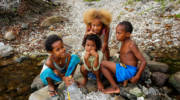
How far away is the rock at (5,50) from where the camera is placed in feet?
15.5

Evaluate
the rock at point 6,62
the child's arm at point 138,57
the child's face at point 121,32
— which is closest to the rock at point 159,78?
the child's arm at point 138,57

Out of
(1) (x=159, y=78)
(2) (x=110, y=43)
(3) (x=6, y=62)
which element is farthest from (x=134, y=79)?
(3) (x=6, y=62)

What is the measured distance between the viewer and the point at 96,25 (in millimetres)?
3143

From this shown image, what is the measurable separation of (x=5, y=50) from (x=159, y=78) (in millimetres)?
4213

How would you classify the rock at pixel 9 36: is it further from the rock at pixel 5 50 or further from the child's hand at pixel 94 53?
the child's hand at pixel 94 53

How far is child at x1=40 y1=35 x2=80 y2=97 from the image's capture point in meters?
2.64

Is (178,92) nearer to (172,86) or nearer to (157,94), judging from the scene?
(172,86)

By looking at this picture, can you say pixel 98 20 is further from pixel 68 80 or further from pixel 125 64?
pixel 68 80

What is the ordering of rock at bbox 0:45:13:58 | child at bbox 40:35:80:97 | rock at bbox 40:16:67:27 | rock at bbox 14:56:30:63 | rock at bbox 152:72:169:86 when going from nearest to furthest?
child at bbox 40:35:80:97 < rock at bbox 152:72:169:86 < rock at bbox 14:56:30:63 < rock at bbox 0:45:13:58 < rock at bbox 40:16:67:27

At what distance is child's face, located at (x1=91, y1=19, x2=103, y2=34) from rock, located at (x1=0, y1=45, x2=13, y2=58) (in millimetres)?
2940

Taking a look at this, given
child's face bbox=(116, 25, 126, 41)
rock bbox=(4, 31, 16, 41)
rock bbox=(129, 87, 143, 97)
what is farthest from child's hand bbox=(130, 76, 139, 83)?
rock bbox=(4, 31, 16, 41)

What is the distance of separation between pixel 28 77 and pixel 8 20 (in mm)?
3398

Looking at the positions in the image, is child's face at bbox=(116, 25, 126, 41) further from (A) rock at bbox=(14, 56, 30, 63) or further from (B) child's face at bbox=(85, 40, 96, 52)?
(A) rock at bbox=(14, 56, 30, 63)

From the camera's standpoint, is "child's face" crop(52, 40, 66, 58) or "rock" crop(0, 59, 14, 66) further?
"rock" crop(0, 59, 14, 66)
